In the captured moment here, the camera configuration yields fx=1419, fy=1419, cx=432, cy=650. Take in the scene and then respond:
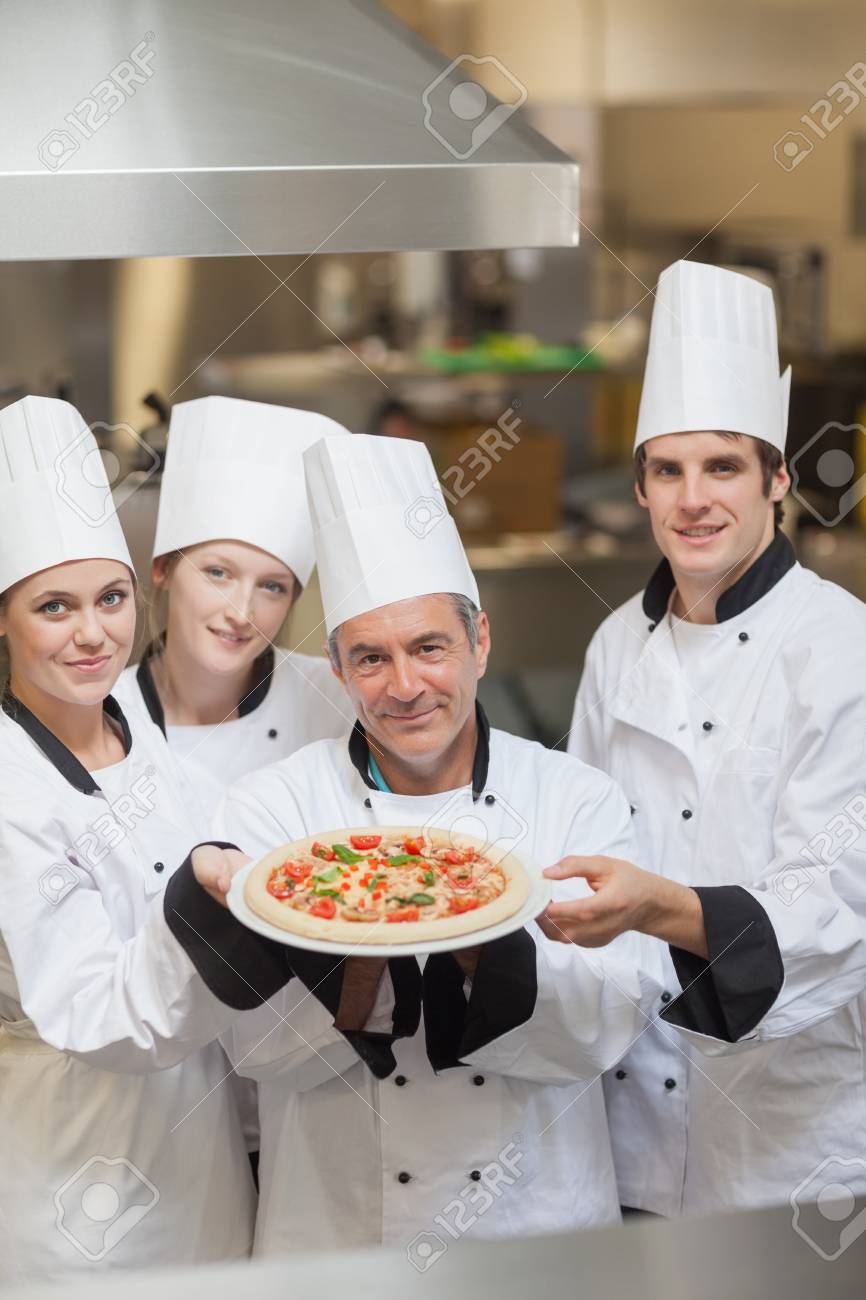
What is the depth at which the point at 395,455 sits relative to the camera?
1.47 meters

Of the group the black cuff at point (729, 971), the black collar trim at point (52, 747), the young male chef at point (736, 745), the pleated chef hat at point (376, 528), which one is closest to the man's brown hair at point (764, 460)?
the young male chef at point (736, 745)

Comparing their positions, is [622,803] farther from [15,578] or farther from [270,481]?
[15,578]

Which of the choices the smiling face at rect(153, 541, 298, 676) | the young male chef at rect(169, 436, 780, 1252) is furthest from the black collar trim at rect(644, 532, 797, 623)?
the smiling face at rect(153, 541, 298, 676)

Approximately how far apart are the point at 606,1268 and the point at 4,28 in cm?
126

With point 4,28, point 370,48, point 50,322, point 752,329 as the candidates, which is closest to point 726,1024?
point 752,329

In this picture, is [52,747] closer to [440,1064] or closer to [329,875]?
[329,875]

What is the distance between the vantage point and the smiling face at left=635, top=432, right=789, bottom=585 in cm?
150

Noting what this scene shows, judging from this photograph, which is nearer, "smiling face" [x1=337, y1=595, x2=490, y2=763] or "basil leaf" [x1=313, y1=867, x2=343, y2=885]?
"basil leaf" [x1=313, y1=867, x2=343, y2=885]

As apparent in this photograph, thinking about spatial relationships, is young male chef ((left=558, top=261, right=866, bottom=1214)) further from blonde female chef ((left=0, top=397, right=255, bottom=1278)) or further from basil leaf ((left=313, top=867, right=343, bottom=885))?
blonde female chef ((left=0, top=397, right=255, bottom=1278))

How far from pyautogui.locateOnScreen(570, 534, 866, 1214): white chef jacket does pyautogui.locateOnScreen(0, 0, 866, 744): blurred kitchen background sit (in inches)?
73.8

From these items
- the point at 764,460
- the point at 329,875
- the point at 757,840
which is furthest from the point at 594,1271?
the point at 764,460

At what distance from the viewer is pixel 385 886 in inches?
49.8

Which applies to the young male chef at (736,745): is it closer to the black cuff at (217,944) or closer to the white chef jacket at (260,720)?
the white chef jacket at (260,720)

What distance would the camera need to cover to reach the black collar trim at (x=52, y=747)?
1.40m
